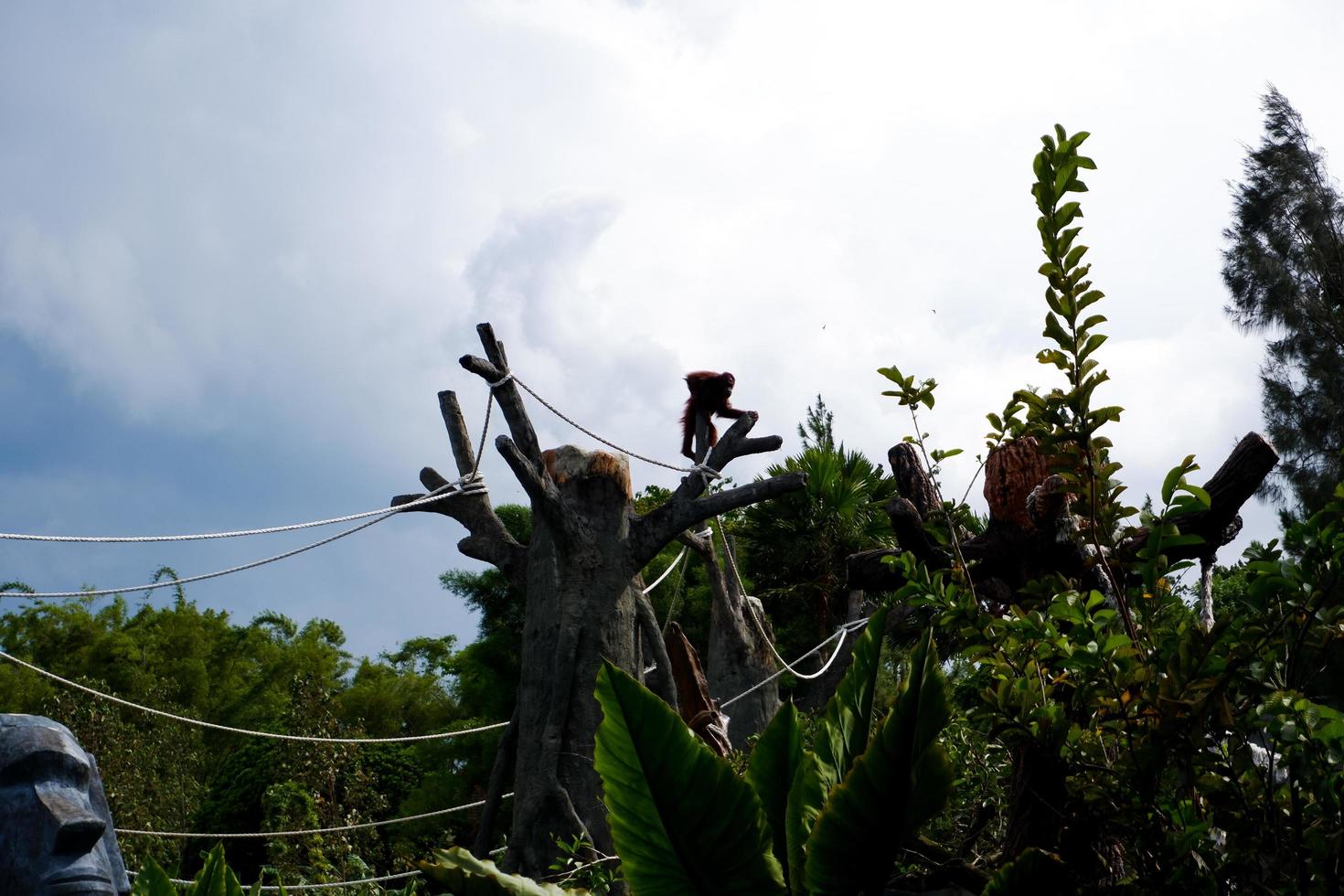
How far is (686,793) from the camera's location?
1.32 metres

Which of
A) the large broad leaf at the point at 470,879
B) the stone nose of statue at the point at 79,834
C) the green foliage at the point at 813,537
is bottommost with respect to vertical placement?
the large broad leaf at the point at 470,879

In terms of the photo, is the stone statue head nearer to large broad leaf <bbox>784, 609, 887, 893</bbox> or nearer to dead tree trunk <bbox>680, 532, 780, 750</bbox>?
large broad leaf <bbox>784, 609, 887, 893</bbox>

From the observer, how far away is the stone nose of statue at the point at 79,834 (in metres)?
2.48

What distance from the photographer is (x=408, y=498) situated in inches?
280

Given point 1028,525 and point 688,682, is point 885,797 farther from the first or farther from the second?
point 688,682

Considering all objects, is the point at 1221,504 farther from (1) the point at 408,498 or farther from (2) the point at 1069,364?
(1) the point at 408,498

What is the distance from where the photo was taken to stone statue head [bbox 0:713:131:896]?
2455 millimetres

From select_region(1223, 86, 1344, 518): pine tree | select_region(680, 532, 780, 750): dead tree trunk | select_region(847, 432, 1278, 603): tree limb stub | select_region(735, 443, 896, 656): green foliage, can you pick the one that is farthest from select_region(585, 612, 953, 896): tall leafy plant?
select_region(1223, 86, 1344, 518): pine tree

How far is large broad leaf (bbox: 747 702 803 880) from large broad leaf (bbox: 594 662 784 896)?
234 millimetres

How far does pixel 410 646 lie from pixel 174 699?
469 cm

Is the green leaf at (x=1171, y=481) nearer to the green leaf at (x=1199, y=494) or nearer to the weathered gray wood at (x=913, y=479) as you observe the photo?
the green leaf at (x=1199, y=494)

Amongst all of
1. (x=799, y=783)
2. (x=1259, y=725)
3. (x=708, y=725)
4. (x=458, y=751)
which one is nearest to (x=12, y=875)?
(x=799, y=783)

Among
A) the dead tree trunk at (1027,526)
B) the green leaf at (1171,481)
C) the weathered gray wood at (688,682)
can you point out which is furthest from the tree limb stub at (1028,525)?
the weathered gray wood at (688,682)

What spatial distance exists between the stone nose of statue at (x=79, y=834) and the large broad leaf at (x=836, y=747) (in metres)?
1.80
